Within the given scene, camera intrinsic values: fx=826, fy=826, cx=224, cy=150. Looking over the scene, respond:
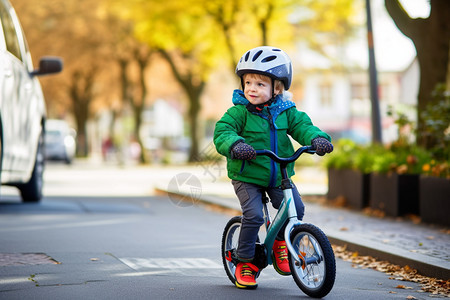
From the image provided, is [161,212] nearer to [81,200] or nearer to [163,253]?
[81,200]


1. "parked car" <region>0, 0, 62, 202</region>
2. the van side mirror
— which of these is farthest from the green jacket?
the van side mirror

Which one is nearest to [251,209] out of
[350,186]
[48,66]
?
[48,66]

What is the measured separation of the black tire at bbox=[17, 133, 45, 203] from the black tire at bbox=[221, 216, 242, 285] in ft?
20.5

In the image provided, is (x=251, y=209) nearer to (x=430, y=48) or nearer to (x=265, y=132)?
(x=265, y=132)

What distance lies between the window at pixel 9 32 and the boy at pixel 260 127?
4.83 m

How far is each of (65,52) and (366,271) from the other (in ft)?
120

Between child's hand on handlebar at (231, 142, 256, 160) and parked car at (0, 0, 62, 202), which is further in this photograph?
parked car at (0, 0, 62, 202)

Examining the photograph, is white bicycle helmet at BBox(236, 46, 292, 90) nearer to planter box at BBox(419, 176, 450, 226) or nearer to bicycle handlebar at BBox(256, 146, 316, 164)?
bicycle handlebar at BBox(256, 146, 316, 164)

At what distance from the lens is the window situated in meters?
9.73

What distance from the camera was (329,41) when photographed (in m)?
36.6

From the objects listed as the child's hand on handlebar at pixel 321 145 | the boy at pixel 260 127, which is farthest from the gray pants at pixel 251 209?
the child's hand on handlebar at pixel 321 145

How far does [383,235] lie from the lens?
30.0 ft

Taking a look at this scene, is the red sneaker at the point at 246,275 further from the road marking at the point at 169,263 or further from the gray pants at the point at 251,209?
the road marking at the point at 169,263

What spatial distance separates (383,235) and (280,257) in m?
3.59
